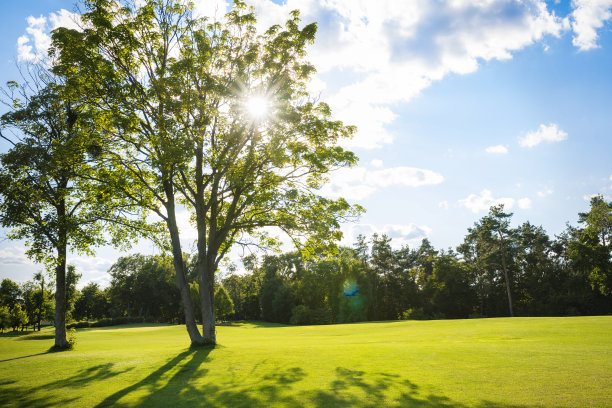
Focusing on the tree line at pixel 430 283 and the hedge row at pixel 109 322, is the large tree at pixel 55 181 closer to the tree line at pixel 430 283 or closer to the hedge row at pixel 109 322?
the tree line at pixel 430 283

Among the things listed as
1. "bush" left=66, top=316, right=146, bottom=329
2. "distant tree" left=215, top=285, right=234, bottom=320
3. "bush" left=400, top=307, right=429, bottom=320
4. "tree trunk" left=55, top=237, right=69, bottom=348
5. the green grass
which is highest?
"tree trunk" left=55, top=237, right=69, bottom=348

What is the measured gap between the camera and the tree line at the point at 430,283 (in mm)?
56706

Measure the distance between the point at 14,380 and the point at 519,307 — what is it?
7465 cm

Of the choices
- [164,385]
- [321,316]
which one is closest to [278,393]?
[164,385]

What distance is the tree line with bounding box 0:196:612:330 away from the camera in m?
56.7

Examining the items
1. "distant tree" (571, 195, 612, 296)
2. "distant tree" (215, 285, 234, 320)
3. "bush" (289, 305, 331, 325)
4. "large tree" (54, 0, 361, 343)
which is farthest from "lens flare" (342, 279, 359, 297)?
"large tree" (54, 0, 361, 343)

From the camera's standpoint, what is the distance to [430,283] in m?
73.0

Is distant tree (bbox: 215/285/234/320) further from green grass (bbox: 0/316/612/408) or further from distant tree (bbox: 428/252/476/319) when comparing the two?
green grass (bbox: 0/316/612/408)

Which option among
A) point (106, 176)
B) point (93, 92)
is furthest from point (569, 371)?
point (93, 92)

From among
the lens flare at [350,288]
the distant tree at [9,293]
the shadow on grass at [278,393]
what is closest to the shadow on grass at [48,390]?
the shadow on grass at [278,393]

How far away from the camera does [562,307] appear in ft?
191

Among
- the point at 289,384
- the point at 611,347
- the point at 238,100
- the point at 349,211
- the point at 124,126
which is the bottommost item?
the point at 611,347

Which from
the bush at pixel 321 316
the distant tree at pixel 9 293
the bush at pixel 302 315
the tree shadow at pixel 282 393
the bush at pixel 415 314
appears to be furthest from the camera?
the bush at pixel 321 316

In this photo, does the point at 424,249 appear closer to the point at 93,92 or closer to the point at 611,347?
the point at 611,347
